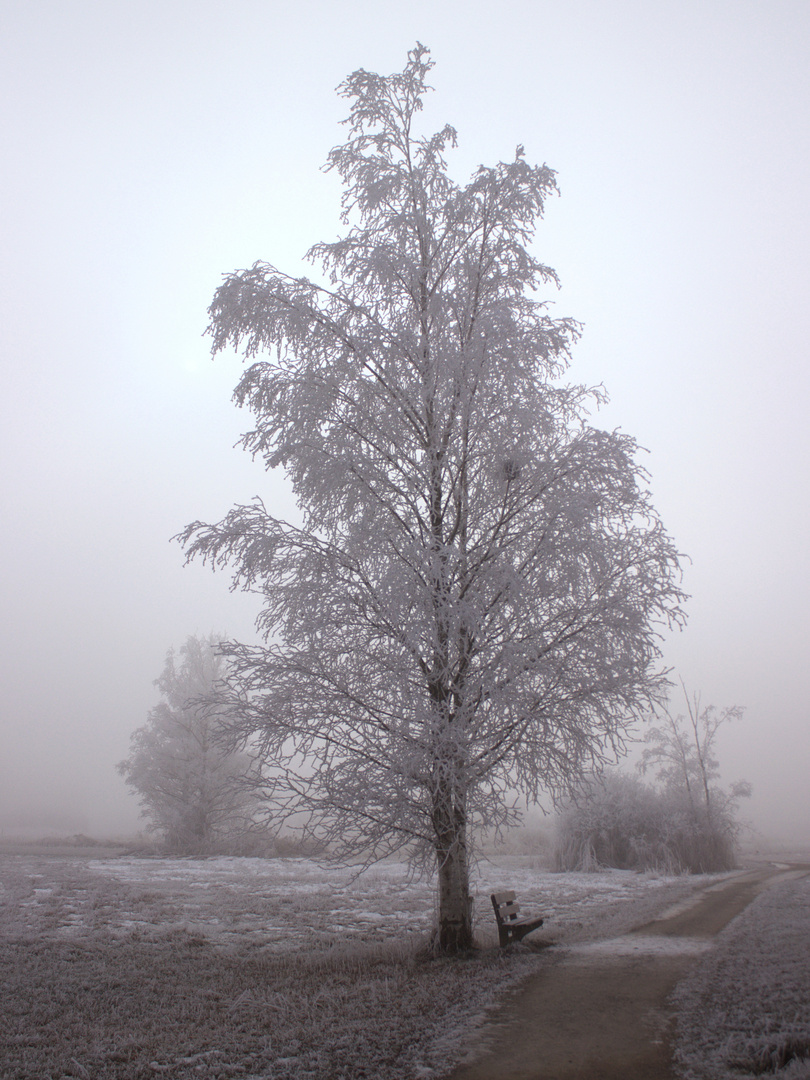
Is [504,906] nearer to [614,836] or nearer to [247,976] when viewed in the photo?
[247,976]

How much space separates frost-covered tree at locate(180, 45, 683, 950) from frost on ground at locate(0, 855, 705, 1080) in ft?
4.25

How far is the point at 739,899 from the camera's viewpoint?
37.6 ft

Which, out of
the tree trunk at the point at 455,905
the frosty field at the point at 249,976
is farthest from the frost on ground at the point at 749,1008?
the tree trunk at the point at 455,905

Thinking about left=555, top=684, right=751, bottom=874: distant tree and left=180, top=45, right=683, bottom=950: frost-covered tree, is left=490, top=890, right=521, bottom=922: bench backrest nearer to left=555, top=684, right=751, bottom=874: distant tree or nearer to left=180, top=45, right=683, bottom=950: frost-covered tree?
left=180, top=45, right=683, bottom=950: frost-covered tree

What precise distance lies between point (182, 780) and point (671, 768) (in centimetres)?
2109

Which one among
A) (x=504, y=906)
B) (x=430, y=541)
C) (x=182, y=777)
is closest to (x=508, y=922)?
(x=504, y=906)

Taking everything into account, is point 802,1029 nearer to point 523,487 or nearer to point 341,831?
point 341,831

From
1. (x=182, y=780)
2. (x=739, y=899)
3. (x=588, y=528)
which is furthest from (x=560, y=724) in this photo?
(x=182, y=780)

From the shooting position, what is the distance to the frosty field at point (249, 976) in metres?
4.36

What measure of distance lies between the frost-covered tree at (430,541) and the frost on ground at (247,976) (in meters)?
1.30

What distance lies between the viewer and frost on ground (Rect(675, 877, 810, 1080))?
3941mm

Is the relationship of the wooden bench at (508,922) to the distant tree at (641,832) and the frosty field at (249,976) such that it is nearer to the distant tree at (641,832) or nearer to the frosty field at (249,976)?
the frosty field at (249,976)

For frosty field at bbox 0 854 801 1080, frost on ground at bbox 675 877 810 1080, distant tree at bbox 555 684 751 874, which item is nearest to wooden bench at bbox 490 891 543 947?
frosty field at bbox 0 854 801 1080

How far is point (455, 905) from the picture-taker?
7.34 m
